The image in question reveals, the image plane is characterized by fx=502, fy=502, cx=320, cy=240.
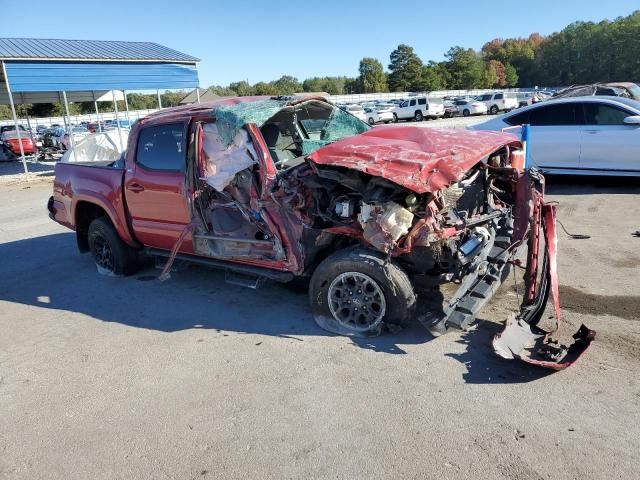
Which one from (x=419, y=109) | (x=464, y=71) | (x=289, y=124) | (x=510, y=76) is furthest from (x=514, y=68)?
(x=289, y=124)

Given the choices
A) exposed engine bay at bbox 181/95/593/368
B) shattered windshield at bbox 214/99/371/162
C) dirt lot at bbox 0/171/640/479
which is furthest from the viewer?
shattered windshield at bbox 214/99/371/162

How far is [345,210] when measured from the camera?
4.03m

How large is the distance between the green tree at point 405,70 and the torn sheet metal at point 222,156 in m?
86.6

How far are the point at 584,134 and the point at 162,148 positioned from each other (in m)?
7.29

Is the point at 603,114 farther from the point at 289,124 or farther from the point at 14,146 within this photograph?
the point at 14,146

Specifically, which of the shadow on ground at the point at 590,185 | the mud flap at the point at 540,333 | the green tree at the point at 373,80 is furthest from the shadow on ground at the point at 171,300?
the green tree at the point at 373,80

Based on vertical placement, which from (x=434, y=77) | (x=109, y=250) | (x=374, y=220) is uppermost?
(x=434, y=77)

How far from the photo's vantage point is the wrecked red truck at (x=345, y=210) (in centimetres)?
380

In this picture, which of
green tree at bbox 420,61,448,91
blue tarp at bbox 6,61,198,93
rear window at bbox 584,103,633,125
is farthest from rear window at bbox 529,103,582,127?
green tree at bbox 420,61,448,91

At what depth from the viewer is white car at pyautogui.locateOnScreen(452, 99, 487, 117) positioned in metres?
38.8

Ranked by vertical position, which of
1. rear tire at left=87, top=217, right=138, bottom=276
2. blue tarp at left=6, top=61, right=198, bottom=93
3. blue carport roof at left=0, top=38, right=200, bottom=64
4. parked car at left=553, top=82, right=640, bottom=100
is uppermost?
blue carport roof at left=0, top=38, right=200, bottom=64

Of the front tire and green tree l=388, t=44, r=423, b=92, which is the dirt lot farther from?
green tree l=388, t=44, r=423, b=92

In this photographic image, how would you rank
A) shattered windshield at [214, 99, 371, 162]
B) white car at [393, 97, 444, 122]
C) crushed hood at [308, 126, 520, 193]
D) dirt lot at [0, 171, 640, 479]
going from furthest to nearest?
white car at [393, 97, 444, 122] < shattered windshield at [214, 99, 371, 162] < crushed hood at [308, 126, 520, 193] < dirt lot at [0, 171, 640, 479]

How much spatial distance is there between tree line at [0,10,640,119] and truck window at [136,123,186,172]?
7413 centimetres
